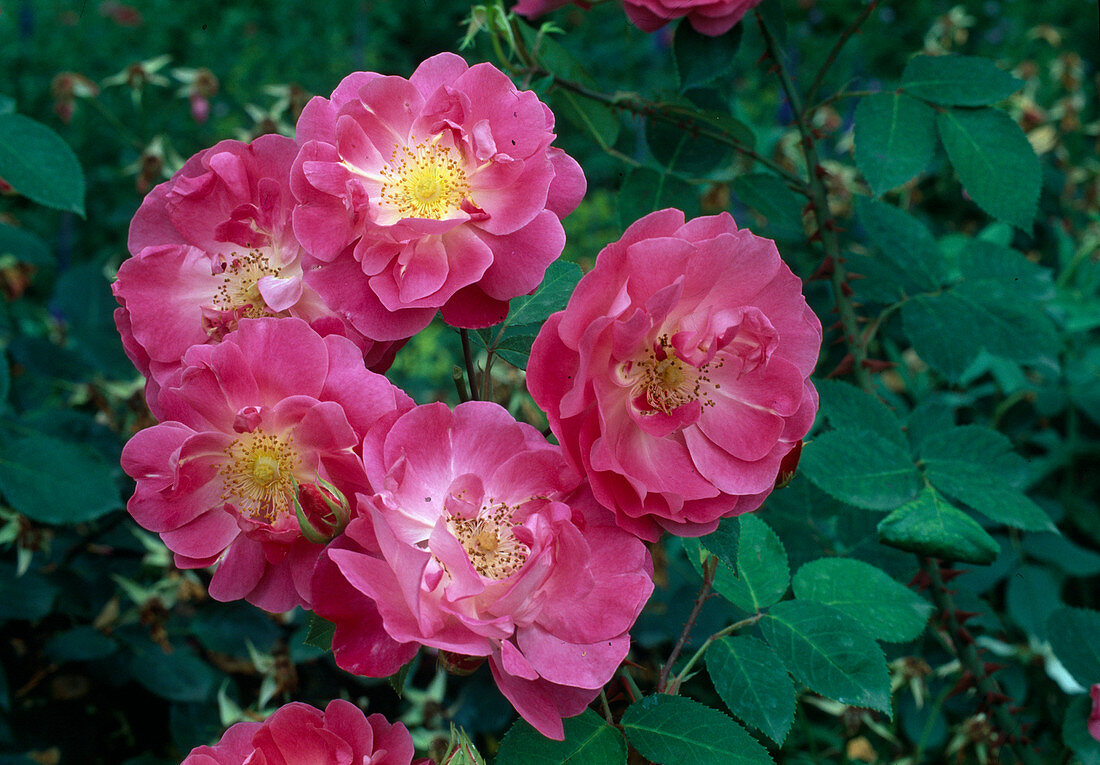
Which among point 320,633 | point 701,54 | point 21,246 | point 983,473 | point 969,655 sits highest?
point 701,54

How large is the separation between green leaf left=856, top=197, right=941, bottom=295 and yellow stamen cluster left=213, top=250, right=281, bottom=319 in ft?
2.91

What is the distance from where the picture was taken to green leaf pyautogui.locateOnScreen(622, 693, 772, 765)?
71 cm

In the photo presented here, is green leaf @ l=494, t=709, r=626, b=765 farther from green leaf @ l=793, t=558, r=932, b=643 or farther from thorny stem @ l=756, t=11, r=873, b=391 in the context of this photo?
thorny stem @ l=756, t=11, r=873, b=391

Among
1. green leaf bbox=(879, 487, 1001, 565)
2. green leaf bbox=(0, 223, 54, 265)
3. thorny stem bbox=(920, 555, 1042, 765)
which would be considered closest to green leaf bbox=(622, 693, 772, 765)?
green leaf bbox=(879, 487, 1001, 565)

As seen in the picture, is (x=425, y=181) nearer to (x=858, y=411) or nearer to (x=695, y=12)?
(x=695, y=12)

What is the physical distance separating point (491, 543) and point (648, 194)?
66 cm

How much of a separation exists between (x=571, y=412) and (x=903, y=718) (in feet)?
4.57

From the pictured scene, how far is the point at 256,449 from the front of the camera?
0.69m

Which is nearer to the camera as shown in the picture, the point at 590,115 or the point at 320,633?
the point at 320,633

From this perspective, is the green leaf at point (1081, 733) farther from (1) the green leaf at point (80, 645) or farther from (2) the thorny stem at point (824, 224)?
(1) the green leaf at point (80, 645)

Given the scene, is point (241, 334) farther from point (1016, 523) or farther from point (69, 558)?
point (69, 558)

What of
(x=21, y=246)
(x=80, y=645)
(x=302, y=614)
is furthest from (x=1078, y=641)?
(x=21, y=246)

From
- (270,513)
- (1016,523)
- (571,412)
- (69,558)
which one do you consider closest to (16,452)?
(69,558)

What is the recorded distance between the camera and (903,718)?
169 cm
